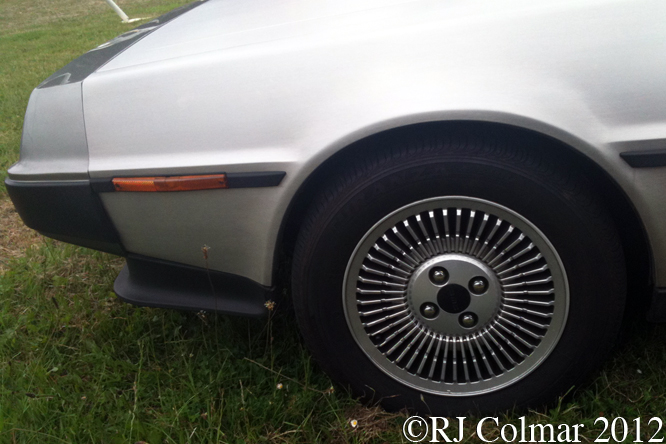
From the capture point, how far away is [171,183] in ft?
5.48

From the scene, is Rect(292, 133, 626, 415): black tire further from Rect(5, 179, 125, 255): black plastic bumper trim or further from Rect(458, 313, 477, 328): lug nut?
Rect(5, 179, 125, 255): black plastic bumper trim

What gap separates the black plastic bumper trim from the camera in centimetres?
176

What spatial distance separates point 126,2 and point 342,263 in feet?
59.2

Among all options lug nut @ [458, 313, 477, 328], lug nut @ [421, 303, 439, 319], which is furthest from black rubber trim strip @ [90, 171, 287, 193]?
lug nut @ [458, 313, 477, 328]

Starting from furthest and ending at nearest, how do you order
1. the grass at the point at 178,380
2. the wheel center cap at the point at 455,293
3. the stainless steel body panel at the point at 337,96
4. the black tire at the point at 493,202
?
the grass at the point at 178,380 → the wheel center cap at the point at 455,293 → the black tire at the point at 493,202 → the stainless steel body panel at the point at 337,96

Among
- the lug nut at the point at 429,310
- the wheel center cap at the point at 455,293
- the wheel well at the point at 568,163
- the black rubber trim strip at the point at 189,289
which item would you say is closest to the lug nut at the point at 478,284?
the wheel center cap at the point at 455,293

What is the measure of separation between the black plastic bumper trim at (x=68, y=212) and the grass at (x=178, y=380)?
0.50m

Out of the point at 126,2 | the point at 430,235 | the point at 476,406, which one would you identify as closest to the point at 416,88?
the point at 430,235

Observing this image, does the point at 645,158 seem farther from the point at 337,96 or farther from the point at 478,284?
the point at 337,96

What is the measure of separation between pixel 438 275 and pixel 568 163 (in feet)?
1.60

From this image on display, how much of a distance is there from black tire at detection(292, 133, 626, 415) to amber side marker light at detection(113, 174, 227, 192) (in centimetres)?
30

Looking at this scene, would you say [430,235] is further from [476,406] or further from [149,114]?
[149,114]

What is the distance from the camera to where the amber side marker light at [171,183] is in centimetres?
164

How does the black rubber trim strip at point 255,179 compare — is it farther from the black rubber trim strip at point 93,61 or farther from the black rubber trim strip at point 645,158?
the black rubber trim strip at point 645,158
